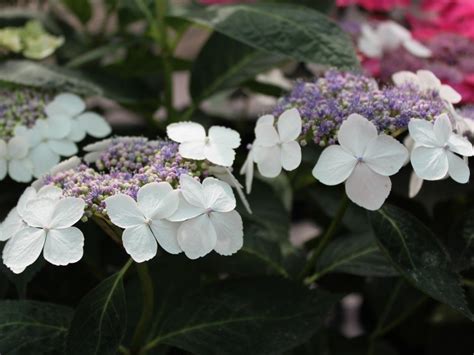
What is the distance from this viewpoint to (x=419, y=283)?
0.62 m

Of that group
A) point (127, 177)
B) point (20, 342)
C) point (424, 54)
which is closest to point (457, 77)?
point (424, 54)

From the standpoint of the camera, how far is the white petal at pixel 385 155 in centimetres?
58

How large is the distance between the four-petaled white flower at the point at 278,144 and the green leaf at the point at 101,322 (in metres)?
0.15

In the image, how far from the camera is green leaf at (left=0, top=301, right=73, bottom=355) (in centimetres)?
65

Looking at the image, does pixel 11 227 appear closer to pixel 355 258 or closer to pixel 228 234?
pixel 228 234

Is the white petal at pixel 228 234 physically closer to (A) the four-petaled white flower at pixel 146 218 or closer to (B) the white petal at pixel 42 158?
(A) the four-petaled white flower at pixel 146 218

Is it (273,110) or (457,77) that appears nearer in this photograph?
(273,110)

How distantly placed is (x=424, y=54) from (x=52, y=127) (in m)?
0.45

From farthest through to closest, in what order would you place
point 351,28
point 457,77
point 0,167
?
point 351,28, point 457,77, point 0,167

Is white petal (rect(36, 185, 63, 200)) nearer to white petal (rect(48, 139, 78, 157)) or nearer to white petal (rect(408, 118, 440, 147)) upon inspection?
white petal (rect(48, 139, 78, 157))

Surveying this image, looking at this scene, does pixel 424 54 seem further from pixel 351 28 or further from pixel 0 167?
pixel 0 167

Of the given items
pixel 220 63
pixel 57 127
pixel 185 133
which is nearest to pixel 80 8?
pixel 220 63

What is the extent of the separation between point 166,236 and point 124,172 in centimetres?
9

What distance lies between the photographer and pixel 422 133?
597 millimetres
